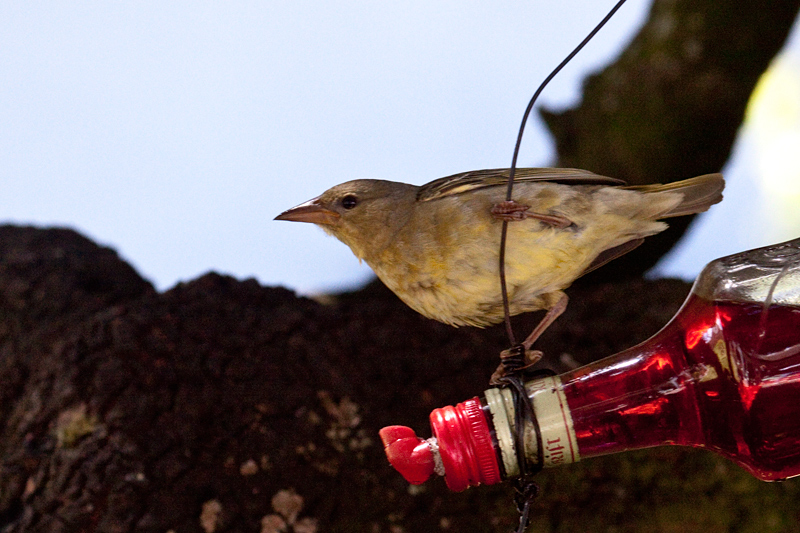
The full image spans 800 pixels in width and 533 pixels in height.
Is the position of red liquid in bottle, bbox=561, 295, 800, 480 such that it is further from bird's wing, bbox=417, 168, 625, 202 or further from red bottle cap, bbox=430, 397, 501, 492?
bird's wing, bbox=417, 168, 625, 202

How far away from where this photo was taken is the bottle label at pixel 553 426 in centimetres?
93

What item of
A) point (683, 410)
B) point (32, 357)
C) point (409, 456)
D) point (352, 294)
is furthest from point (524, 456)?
point (352, 294)

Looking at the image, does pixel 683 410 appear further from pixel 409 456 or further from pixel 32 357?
pixel 32 357


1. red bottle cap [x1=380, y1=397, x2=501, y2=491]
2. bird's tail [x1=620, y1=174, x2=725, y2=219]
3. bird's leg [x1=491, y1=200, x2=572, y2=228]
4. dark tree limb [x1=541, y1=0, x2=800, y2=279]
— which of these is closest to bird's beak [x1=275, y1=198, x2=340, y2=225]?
bird's leg [x1=491, y1=200, x2=572, y2=228]

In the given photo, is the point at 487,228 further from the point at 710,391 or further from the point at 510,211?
the point at 710,391

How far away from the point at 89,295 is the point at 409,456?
1.53m

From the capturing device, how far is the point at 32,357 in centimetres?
196

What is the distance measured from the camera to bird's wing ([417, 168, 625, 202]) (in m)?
1.18

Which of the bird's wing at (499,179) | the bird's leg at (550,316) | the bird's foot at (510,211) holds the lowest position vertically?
the bird's leg at (550,316)

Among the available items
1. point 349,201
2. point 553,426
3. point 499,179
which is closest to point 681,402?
point 553,426

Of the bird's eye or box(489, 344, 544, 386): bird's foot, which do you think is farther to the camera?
the bird's eye

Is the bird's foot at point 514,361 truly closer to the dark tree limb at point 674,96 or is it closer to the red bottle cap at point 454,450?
the red bottle cap at point 454,450

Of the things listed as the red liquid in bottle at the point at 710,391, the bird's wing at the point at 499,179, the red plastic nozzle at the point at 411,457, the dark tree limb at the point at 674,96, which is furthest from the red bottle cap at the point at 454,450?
the dark tree limb at the point at 674,96

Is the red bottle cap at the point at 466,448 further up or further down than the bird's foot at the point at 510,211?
further down
